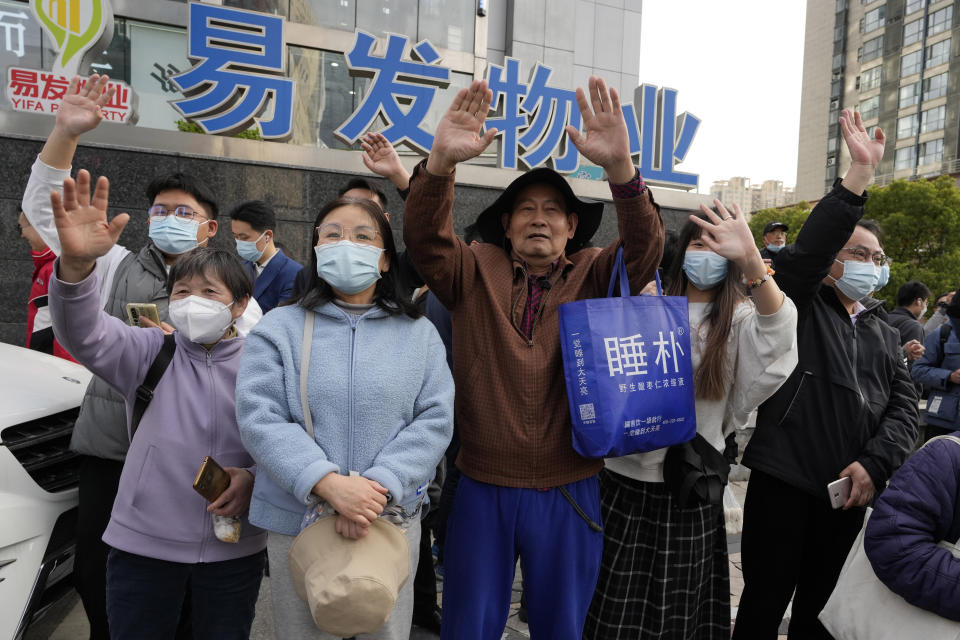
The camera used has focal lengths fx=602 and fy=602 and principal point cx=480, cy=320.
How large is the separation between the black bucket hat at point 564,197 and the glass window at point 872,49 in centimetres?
5907

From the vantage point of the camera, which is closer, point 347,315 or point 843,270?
point 347,315

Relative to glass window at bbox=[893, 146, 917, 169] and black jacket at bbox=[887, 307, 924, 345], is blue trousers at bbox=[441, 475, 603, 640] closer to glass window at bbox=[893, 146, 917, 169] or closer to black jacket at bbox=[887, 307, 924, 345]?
black jacket at bbox=[887, 307, 924, 345]

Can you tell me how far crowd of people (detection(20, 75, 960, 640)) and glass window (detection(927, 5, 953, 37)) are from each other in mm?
52540

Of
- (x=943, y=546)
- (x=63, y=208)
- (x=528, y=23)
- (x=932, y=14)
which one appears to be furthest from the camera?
(x=932, y=14)

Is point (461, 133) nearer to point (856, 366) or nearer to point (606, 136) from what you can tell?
point (606, 136)

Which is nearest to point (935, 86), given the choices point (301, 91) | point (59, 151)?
point (301, 91)

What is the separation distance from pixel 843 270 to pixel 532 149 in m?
5.66

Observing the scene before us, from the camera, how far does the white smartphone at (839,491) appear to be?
2252 millimetres

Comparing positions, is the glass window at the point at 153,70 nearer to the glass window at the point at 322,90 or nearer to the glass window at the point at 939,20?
the glass window at the point at 322,90

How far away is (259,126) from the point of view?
6.60 metres

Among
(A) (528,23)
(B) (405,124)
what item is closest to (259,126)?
(B) (405,124)

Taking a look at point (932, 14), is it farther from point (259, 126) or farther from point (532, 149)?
point (259, 126)

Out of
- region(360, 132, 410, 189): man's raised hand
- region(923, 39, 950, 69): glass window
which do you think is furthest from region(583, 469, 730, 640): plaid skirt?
region(923, 39, 950, 69): glass window

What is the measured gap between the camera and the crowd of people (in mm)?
1748
